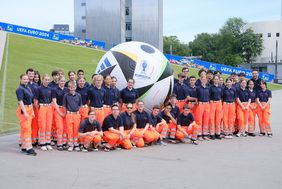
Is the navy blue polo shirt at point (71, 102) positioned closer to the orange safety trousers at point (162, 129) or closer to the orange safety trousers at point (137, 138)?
the orange safety trousers at point (137, 138)

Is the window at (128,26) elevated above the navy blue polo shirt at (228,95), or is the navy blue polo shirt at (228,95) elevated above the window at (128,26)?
the window at (128,26)

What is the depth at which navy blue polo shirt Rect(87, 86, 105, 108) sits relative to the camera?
769 cm

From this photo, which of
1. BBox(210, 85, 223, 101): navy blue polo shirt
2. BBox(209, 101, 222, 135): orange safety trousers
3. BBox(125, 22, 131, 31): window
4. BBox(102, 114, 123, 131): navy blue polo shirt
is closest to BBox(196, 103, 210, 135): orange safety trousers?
BBox(209, 101, 222, 135): orange safety trousers

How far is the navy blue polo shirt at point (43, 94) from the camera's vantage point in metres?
7.41

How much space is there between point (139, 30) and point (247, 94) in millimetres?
51640

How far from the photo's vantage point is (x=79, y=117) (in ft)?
24.7

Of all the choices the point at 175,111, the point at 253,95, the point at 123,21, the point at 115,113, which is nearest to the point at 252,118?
the point at 253,95

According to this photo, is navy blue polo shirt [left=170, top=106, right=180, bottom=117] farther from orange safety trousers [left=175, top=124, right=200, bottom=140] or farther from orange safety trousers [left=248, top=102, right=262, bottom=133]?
orange safety trousers [left=248, top=102, right=262, bottom=133]

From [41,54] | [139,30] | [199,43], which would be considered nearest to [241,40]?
[199,43]

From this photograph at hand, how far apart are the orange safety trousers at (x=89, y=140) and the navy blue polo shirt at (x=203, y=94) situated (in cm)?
276

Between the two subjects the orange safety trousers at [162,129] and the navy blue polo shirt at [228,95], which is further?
the navy blue polo shirt at [228,95]

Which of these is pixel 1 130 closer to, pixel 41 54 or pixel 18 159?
pixel 18 159

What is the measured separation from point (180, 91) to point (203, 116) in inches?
32.3

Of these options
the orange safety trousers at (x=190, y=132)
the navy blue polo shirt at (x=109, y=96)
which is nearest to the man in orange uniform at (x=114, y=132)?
the navy blue polo shirt at (x=109, y=96)
